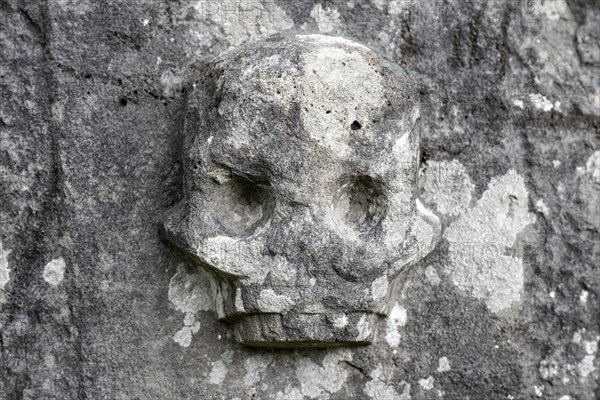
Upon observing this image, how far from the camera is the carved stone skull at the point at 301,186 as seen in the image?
111 centimetres

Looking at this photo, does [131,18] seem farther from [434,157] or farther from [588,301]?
[588,301]

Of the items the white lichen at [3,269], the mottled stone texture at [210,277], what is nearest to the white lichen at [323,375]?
the mottled stone texture at [210,277]

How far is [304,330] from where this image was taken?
113 cm

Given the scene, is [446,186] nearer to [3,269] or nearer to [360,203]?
[360,203]

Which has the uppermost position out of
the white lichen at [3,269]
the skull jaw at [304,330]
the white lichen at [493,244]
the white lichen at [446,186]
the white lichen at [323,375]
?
the white lichen at [446,186]

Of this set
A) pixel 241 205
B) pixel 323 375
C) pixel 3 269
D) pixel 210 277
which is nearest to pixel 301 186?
pixel 241 205

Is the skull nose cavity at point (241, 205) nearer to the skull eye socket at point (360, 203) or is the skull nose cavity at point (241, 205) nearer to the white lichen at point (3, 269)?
the skull eye socket at point (360, 203)

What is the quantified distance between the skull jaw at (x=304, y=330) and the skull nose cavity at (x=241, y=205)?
0.42 ft

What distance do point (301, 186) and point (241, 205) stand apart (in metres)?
0.11

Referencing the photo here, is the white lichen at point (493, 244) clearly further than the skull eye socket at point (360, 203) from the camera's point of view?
Yes

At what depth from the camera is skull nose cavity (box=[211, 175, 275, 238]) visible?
114 cm

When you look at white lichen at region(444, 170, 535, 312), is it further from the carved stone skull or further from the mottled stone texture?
the carved stone skull

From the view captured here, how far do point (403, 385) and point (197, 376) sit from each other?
0.32 meters

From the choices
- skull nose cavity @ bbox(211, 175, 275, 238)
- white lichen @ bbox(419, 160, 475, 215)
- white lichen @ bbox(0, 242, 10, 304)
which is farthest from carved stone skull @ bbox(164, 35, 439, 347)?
white lichen @ bbox(0, 242, 10, 304)
